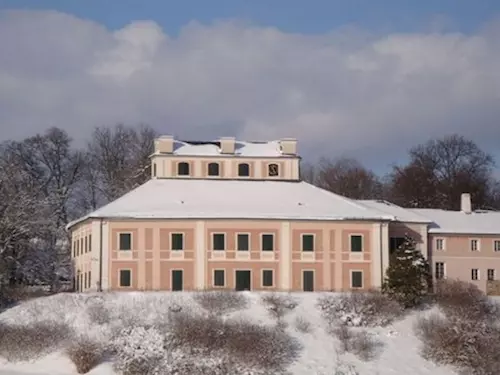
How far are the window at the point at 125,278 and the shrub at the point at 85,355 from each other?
9.18 m

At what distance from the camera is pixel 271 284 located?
59.4 m

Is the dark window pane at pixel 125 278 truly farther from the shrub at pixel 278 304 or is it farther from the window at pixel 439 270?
the window at pixel 439 270

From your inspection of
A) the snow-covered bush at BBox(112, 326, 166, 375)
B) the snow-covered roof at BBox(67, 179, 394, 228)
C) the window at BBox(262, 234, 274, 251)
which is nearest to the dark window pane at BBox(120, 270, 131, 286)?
the snow-covered roof at BBox(67, 179, 394, 228)

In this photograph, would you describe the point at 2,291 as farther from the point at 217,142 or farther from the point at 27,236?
the point at 217,142

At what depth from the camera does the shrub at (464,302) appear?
5456 cm

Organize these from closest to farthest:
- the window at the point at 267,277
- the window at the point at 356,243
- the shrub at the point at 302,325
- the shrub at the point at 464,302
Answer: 1. the shrub at the point at 302,325
2. the shrub at the point at 464,302
3. the window at the point at 267,277
4. the window at the point at 356,243

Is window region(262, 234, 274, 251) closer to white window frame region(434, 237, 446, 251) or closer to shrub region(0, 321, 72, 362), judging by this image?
white window frame region(434, 237, 446, 251)

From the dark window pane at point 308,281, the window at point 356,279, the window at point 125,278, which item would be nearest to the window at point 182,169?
the window at point 125,278

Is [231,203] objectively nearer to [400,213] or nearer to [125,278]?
[125,278]

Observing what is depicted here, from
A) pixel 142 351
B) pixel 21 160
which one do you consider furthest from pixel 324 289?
pixel 21 160

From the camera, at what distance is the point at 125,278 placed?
58.8 m

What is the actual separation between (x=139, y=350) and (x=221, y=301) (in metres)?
5.99

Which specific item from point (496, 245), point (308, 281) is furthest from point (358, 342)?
point (496, 245)

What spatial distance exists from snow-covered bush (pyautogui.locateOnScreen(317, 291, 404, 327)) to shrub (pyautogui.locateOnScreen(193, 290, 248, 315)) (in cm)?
376
